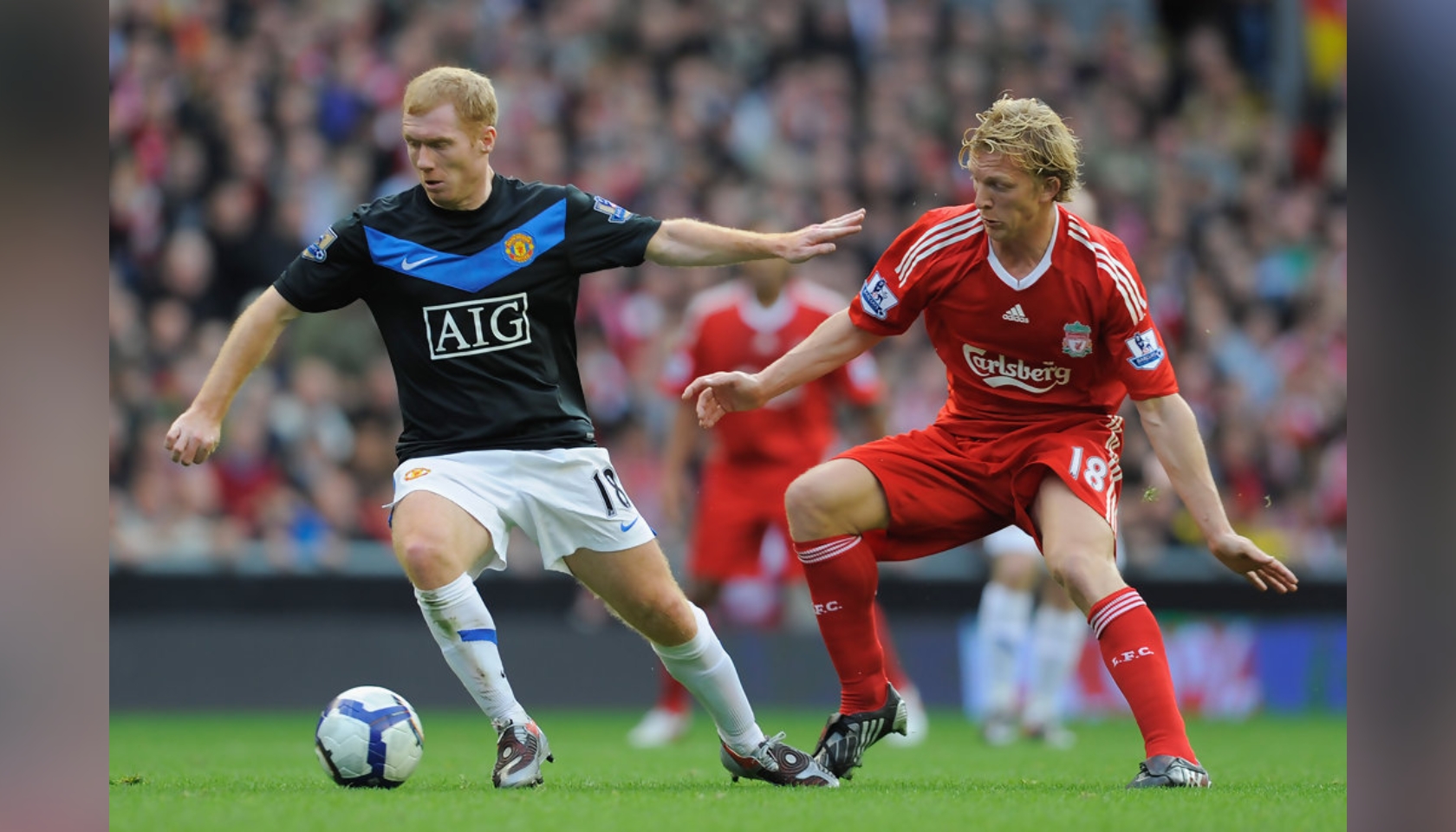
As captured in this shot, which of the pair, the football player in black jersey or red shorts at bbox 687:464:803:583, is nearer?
the football player in black jersey

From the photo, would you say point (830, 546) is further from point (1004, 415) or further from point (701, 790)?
point (701, 790)

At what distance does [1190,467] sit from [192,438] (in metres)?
2.97

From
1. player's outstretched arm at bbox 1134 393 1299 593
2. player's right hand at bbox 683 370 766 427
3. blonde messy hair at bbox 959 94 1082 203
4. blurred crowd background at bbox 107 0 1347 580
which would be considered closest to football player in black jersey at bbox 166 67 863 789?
player's right hand at bbox 683 370 766 427

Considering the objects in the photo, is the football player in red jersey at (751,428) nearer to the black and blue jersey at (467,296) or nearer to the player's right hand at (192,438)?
the black and blue jersey at (467,296)

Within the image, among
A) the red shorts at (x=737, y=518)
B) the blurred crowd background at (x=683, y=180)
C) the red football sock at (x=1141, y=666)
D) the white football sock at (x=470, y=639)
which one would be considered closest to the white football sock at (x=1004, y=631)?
the red shorts at (x=737, y=518)

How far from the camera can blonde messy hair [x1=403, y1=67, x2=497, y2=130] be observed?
504 centimetres

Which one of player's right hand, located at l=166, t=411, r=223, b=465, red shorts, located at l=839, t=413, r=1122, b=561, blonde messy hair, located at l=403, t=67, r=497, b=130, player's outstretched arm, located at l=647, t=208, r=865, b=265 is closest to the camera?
player's right hand, located at l=166, t=411, r=223, b=465

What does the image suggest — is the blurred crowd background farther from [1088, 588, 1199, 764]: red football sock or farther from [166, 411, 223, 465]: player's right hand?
[166, 411, 223, 465]: player's right hand

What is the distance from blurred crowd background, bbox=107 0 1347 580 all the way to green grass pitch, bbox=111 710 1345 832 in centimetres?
234

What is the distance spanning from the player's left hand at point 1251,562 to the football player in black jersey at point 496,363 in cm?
139

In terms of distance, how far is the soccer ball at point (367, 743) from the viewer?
501 cm

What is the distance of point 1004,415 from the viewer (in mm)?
5578

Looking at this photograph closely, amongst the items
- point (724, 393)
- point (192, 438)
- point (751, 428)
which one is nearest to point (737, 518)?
point (751, 428)
